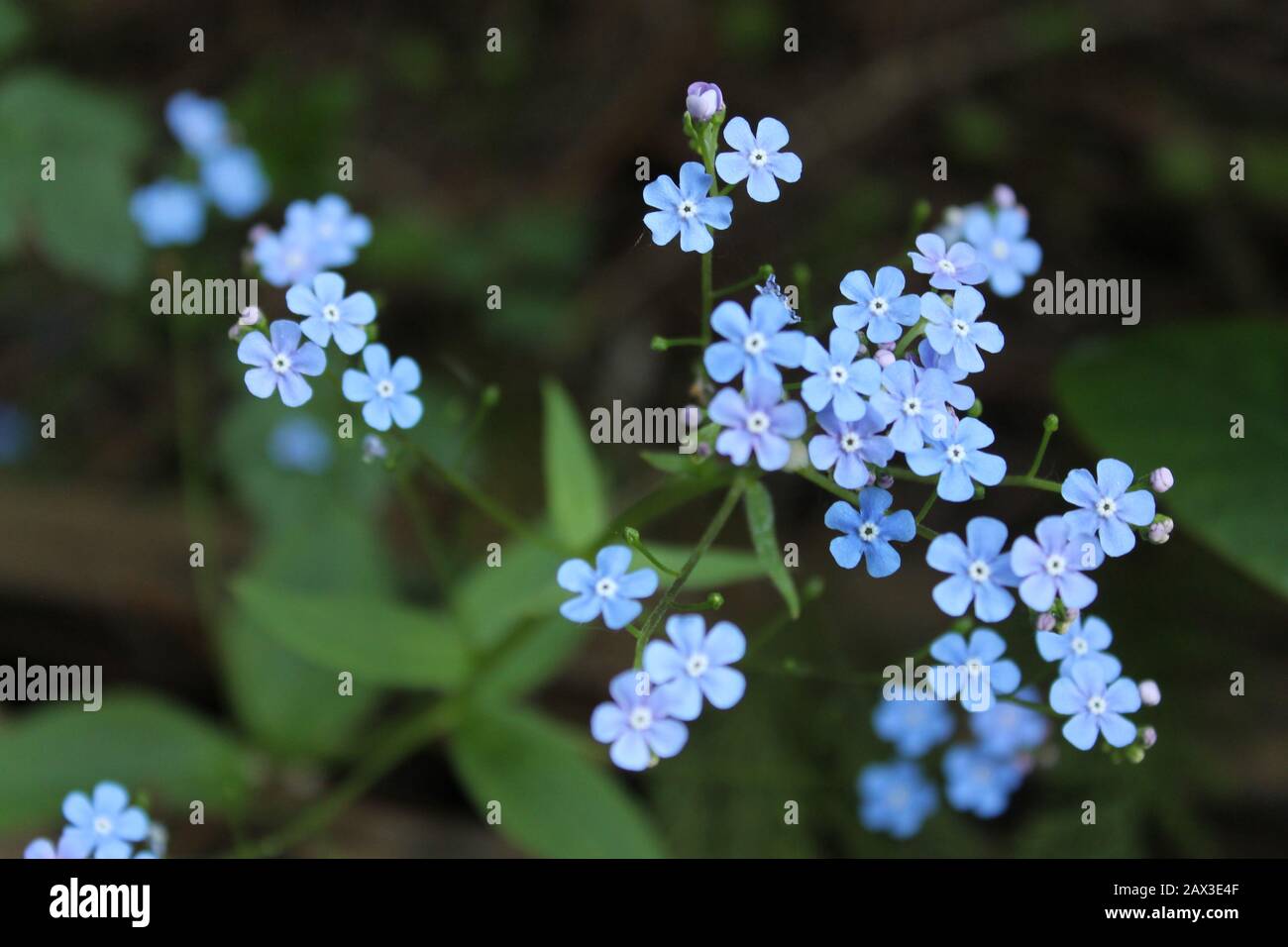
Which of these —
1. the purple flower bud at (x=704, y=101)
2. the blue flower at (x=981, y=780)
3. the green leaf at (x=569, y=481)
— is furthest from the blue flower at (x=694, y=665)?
the blue flower at (x=981, y=780)

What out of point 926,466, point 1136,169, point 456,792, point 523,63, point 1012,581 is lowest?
point 456,792

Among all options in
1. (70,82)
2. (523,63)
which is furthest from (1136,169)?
(70,82)

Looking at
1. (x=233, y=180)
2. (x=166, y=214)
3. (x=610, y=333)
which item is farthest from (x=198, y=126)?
(x=610, y=333)

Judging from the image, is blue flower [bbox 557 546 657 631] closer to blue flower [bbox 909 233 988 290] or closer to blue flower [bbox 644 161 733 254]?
blue flower [bbox 644 161 733 254]

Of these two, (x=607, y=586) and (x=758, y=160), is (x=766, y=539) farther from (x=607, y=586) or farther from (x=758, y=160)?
(x=758, y=160)

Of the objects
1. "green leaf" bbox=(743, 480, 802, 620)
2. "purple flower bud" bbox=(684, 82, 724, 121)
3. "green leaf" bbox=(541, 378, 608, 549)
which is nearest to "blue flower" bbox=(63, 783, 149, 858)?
"green leaf" bbox=(541, 378, 608, 549)
